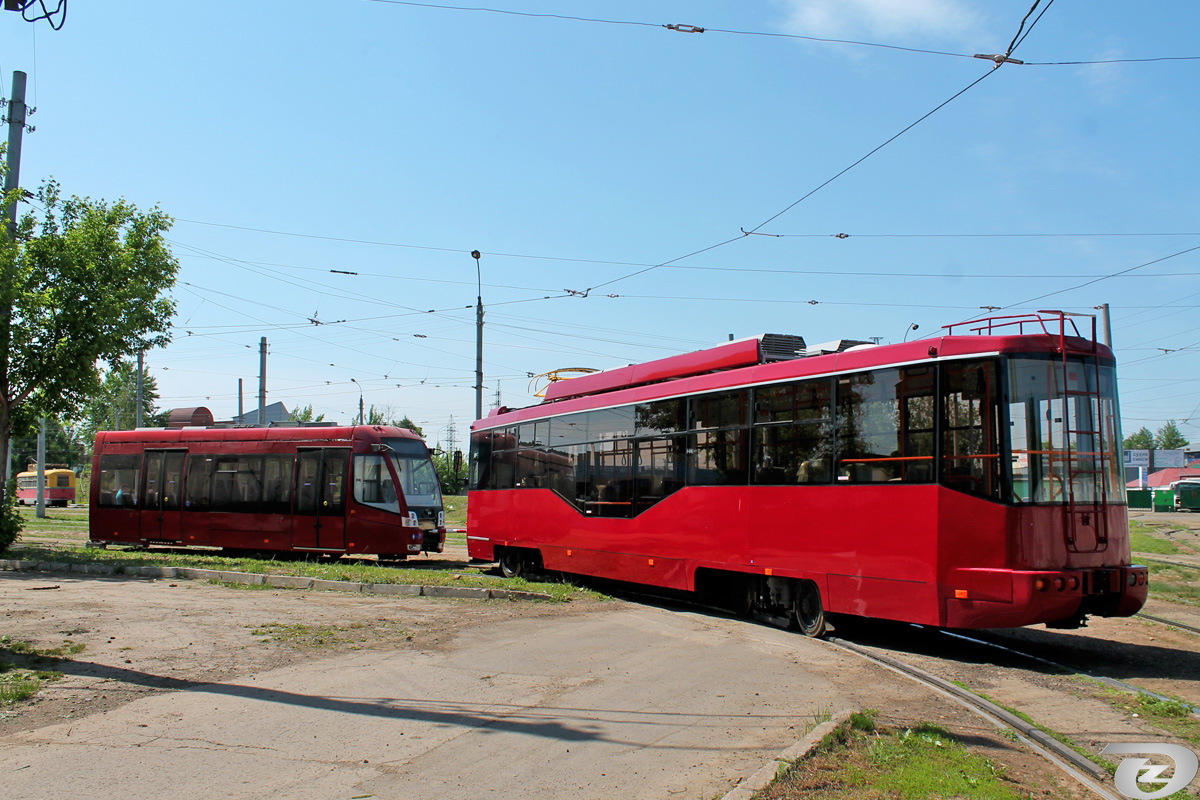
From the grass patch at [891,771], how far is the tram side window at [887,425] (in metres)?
3.92

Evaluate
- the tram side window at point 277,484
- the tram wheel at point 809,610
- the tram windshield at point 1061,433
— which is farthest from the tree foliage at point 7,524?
the tram windshield at point 1061,433

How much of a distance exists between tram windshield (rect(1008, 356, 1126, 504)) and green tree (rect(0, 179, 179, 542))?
18.3 meters

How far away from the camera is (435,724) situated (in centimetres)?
651

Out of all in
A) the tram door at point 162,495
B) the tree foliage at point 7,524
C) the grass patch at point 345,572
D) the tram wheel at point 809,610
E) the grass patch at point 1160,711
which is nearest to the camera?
the grass patch at point 1160,711

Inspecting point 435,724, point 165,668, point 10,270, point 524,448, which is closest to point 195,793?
point 435,724

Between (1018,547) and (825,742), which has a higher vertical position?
(1018,547)

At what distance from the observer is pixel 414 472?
2122 centimetres

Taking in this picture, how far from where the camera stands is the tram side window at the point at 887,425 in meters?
9.69

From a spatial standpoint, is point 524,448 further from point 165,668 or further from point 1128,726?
point 1128,726

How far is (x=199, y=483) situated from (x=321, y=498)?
12.8 ft

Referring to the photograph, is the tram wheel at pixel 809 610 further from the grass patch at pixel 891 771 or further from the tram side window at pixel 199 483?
the tram side window at pixel 199 483

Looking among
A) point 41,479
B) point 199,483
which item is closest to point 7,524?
point 199,483

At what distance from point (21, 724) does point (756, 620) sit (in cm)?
862

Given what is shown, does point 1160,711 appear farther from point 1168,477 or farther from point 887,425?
point 1168,477
